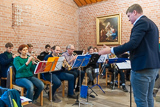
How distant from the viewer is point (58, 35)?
708cm

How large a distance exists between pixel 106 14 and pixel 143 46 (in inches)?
237

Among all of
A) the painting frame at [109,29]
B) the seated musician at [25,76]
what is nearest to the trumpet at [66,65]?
the seated musician at [25,76]

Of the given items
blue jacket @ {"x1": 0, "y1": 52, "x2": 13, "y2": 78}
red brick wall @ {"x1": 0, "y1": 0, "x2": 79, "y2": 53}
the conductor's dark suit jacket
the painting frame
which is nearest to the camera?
the conductor's dark suit jacket

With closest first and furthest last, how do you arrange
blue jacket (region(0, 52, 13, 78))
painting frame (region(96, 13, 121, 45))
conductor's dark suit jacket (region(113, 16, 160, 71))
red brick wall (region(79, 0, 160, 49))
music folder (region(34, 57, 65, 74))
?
conductor's dark suit jacket (region(113, 16, 160, 71))
music folder (region(34, 57, 65, 74))
blue jacket (region(0, 52, 13, 78))
red brick wall (region(79, 0, 160, 49))
painting frame (region(96, 13, 121, 45))

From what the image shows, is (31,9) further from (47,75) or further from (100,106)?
(100,106)

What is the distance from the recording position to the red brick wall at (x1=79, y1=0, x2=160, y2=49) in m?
6.32

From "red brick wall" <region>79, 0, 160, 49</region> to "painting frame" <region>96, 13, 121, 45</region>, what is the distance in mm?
181

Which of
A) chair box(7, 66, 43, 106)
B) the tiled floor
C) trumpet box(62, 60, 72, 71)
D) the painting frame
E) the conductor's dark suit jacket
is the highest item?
the painting frame

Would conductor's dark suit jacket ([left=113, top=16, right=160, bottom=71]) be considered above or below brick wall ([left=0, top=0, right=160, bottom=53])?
below

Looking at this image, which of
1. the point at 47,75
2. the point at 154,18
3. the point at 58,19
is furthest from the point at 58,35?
the point at 154,18

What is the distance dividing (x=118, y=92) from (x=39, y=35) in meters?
3.81

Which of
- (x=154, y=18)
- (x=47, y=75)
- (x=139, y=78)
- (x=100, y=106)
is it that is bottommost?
(x=100, y=106)

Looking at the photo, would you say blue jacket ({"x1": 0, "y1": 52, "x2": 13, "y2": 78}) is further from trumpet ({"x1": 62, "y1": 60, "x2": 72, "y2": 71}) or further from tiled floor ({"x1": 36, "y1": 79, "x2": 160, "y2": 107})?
trumpet ({"x1": 62, "y1": 60, "x2": 72, "y2": 71})

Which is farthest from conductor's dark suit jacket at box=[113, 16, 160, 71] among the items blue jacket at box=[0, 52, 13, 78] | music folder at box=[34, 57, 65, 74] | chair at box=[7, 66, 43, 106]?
blue jacket at box=[0, 52, 13, 78]
